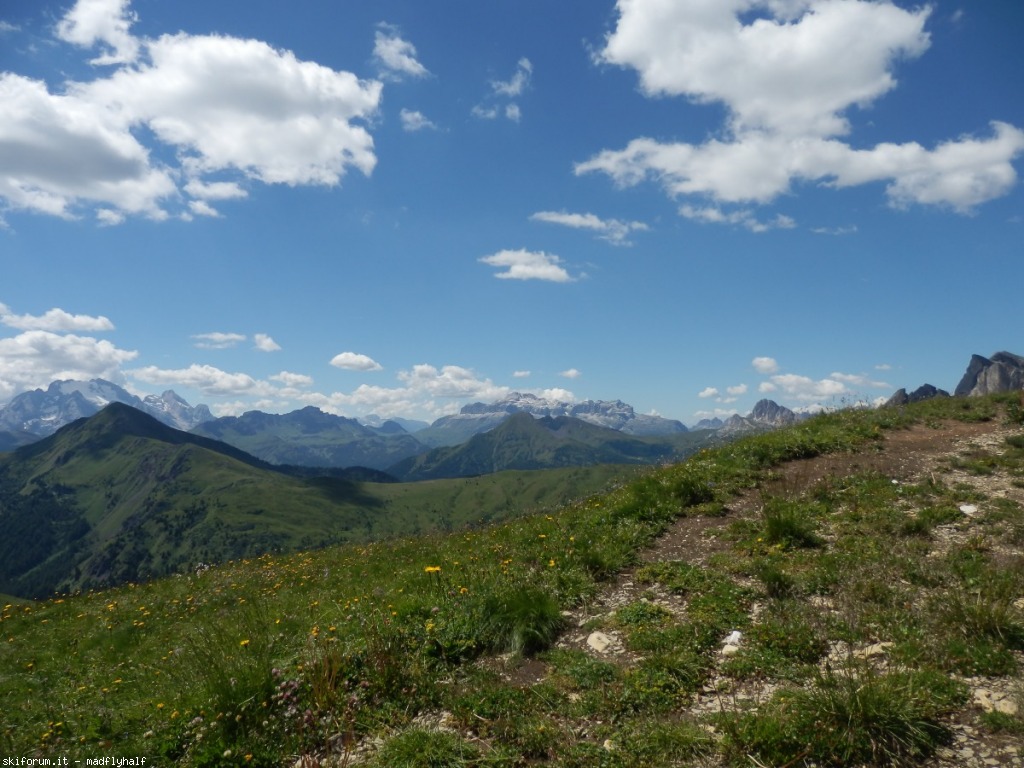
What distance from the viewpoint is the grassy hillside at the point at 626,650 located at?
6.38 meters

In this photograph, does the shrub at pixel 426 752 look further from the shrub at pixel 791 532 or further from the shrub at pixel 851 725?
the shrub at pixel 791 532

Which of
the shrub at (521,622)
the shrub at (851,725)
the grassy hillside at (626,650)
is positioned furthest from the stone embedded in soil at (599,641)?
the shrub at (851,725)

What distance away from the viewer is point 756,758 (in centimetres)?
596

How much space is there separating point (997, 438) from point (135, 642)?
2494 centimetres

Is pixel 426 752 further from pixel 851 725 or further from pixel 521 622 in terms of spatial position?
pixel 851 725

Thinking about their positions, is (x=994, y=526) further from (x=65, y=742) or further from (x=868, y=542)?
(x=65, y=742)

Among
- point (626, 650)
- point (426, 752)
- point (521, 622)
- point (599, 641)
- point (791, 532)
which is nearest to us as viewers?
point (426, 752)

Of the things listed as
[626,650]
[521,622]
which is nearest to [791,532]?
[626,650]

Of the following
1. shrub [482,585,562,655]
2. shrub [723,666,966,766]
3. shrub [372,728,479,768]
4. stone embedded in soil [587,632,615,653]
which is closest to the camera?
shrub [723,666,966,766]

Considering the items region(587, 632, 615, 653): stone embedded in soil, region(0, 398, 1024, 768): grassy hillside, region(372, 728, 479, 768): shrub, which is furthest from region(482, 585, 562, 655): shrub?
region(372, 728, 479, 768): shrub

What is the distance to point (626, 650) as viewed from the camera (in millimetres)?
8672

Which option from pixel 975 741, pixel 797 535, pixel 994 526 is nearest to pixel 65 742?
pixel 975 741

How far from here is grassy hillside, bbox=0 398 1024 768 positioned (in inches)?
251

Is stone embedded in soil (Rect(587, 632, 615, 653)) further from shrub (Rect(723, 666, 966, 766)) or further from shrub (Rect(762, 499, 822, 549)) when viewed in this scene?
shrub (Rect(762, 499, 822, 549))
